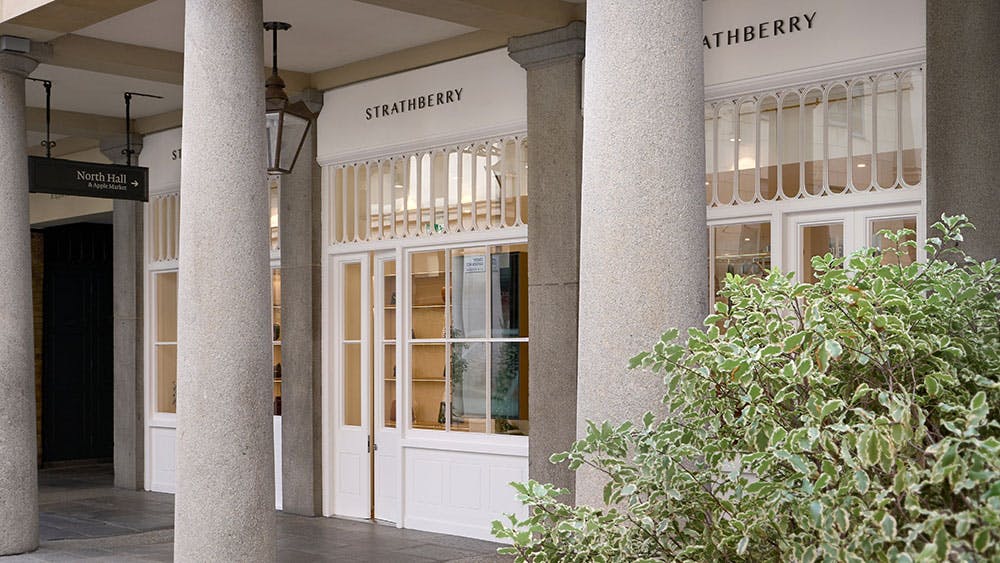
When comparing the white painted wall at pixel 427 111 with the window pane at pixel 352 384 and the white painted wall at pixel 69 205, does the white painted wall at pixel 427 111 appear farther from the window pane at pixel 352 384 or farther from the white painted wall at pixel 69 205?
the white painted wall at pixel 69 205

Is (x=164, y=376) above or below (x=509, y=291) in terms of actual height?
below

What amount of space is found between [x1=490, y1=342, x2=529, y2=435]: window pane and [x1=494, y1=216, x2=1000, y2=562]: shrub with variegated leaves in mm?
5648

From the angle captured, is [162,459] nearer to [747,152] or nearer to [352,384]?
[352,384]

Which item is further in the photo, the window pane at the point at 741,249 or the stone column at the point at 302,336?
the stone column at the point at 302,336

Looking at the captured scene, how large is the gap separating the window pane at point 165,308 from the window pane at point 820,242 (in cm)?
836

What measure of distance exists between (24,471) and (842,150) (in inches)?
253

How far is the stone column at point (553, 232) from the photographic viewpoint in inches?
345

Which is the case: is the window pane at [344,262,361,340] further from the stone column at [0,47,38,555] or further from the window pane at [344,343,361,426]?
the stone column at [0,47,38,555]

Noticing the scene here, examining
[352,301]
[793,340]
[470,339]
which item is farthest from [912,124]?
[352,301]

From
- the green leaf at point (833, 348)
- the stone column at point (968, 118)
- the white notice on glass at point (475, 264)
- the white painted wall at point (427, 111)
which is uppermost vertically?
the white painted wall at point (427, 111)

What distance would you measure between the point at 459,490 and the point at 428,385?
Answer: 984 mm

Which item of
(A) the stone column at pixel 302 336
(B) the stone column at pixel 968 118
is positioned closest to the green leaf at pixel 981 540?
(B) the stone column at pixel 968 118

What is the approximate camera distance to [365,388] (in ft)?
35.8

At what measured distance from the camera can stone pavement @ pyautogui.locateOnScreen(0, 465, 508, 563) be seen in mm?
9086
